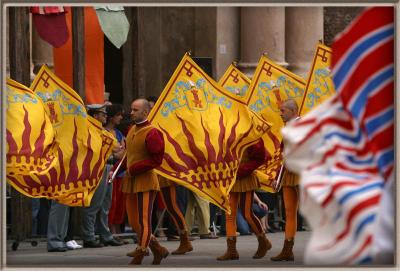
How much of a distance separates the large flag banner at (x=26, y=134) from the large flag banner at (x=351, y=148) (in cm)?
880

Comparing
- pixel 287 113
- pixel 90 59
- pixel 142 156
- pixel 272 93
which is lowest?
pixel 142 156

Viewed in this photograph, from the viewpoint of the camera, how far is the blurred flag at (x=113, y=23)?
17625mm

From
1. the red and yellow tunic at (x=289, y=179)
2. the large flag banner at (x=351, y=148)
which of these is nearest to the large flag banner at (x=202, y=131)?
the red and yellow tunic at (x=289, y=179)

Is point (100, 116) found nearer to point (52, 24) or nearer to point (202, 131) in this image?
point (202, 131)

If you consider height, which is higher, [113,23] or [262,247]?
[113,23]

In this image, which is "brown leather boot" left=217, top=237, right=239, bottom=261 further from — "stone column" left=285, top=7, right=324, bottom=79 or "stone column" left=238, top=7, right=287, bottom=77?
"stone column" left=285, top=7, right=324, bottom=79

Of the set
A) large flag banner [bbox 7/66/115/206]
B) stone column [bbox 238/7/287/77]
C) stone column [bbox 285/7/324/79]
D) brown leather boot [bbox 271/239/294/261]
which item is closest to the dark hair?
large flag banner [bbox 7/66/115/206]

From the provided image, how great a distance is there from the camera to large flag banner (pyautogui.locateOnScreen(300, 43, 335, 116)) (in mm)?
16875

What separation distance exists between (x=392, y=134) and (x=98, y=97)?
1258cm

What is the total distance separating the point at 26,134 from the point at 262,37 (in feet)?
34.3

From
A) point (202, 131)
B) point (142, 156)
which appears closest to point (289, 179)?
point (202, 131)

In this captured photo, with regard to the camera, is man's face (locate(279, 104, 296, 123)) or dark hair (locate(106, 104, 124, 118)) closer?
man's face (locate(279, 104, 296, 123))

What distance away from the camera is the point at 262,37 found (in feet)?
81.1

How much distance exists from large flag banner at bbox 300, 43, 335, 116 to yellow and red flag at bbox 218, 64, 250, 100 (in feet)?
3.61
